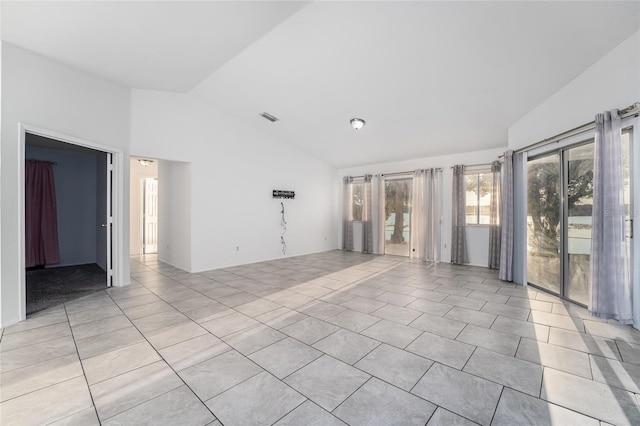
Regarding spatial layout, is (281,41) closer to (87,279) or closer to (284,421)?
(284,421)

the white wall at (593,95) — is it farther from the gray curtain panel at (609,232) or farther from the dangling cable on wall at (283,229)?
the dangling cable on wall at (283,229)

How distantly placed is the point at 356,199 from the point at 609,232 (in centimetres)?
590

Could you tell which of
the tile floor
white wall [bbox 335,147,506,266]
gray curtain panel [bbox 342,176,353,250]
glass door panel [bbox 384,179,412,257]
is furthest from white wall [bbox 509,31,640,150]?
gray curtain panel [bbox 342,176,353,250]

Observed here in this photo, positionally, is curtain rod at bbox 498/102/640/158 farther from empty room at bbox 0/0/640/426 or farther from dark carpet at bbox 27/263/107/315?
dark carpet at bbox 27/263/107/315

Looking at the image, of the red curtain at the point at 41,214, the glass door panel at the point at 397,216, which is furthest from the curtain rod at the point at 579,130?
the red curtain at the point at 41,214

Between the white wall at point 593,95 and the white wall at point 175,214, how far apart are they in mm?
6001

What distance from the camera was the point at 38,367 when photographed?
2168mm

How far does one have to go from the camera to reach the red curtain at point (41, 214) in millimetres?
5641

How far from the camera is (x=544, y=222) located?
4.29 meters

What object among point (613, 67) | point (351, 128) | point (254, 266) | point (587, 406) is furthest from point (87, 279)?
point (613, 67)

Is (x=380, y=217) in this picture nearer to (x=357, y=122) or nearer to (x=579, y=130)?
(x=357, y=122)

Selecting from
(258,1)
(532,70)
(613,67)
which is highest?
(258,1)

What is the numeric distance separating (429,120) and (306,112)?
7.55 feet

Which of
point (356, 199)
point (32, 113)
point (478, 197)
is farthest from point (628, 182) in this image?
point (32, 113)
